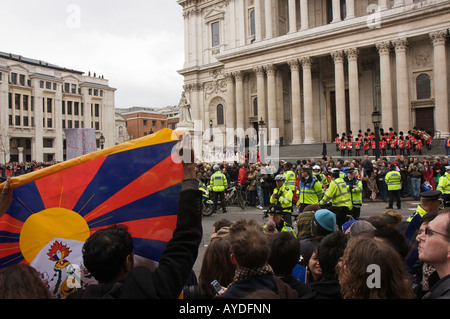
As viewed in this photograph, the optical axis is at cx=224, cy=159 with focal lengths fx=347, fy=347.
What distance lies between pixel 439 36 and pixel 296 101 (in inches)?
524

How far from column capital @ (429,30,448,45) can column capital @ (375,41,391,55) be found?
10.7ft

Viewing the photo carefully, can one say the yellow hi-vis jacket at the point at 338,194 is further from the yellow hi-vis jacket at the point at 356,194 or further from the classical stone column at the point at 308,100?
the classical stone column at the point at 308,100

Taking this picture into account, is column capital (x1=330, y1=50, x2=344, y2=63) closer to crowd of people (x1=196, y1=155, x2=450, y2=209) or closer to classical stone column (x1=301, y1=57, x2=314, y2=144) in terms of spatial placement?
classical stone column (x1=301, y1=57, x2=314, y2=144)

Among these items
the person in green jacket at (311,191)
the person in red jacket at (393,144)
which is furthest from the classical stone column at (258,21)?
the person in green jacket at (311,191)

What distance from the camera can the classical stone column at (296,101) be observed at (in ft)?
116

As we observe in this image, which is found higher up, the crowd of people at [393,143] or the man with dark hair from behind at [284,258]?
the crowd of people at [393,143]

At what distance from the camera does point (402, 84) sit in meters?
30.1

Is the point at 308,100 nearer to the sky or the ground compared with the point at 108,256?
nearer to the sky

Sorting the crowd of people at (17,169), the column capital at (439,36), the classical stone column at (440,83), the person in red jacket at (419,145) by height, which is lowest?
the crowd of people at (17,169)

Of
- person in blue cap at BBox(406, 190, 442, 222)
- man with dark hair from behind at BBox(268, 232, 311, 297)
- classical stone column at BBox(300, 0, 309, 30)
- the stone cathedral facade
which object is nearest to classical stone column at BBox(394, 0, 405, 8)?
the stone cathedral facade

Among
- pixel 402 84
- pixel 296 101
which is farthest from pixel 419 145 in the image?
pixel 296 101

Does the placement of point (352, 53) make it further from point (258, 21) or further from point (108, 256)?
point (108, 256)

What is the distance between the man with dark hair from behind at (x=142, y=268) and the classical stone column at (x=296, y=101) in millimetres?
33951

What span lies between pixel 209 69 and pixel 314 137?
1687 centimetres
